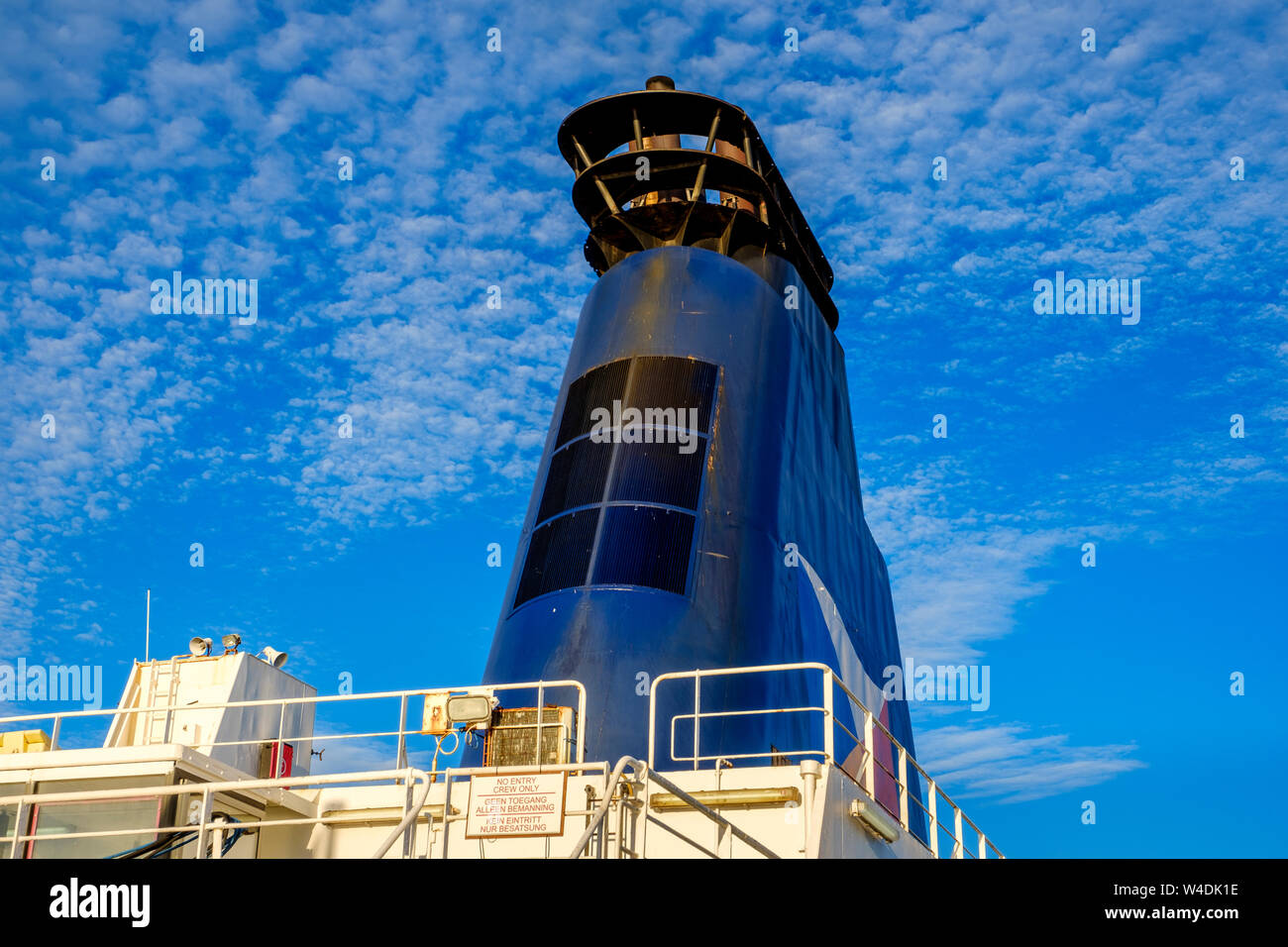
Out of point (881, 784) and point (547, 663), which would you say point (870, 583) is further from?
point (547, 663)

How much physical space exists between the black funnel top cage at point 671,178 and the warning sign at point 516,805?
8.77 metres

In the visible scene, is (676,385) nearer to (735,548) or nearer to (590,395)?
(590,395)

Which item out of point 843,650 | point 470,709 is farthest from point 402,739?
point 843,650

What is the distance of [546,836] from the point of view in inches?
372

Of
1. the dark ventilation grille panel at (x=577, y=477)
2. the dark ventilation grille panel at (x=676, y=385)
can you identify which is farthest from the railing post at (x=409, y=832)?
the dark ventilation grille panel at (x=676, y=385)

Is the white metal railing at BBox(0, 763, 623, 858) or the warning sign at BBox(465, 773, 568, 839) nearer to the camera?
the white metal railing at BBox(0, 763, 623, 858)

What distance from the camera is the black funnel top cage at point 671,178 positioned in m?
16.5

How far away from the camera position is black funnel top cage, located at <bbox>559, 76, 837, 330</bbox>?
16.5 meters

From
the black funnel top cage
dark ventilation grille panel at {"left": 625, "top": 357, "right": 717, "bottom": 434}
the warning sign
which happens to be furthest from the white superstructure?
the black funnel top cage

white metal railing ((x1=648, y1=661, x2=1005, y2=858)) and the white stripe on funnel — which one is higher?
the white stripe on funnel

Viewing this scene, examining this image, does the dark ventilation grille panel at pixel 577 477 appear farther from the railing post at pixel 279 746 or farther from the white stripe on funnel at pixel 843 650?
the railing post at pixel 279 746

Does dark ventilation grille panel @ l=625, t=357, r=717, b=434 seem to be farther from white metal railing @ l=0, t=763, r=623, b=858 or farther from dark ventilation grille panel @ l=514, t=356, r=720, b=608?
white metal railing @ l=0, t=763, r=623, b=858

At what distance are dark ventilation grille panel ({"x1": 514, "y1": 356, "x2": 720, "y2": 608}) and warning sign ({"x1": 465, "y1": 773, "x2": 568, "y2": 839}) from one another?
11.6ft
